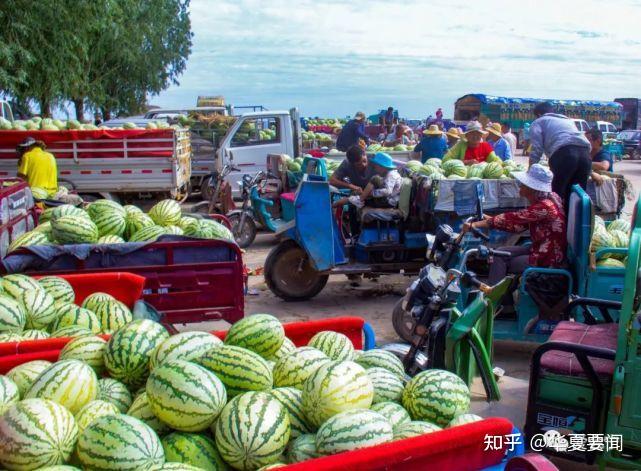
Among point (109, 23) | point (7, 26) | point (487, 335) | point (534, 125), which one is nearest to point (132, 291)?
point (487, 335)

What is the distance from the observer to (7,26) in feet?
54.4

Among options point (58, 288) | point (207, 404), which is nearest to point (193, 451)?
point (207, 404)

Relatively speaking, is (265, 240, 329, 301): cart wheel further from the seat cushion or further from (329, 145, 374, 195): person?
the seat cushion

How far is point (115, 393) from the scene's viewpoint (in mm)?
2832

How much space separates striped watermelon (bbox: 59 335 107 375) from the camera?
304cm

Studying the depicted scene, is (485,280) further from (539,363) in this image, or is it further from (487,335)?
(539,363)

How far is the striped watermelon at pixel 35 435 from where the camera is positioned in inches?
89.4

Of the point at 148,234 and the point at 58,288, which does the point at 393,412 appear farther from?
the point at 148,234

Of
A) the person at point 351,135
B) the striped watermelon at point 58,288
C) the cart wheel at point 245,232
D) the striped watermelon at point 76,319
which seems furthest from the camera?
the person at point 351,135

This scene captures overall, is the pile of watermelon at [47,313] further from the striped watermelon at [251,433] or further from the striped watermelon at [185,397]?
the striped watermelon at [251,433]

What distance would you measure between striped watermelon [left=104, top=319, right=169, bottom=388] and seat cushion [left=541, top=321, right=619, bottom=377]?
89.5 inches

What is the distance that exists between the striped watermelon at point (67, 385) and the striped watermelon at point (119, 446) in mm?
289

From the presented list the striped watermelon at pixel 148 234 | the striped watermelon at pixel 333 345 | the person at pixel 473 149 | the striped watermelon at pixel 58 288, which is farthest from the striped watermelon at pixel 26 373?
the person at pixel 473 149

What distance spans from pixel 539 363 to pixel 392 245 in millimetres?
4313
